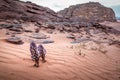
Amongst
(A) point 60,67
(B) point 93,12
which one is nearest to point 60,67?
(A) point 60,67

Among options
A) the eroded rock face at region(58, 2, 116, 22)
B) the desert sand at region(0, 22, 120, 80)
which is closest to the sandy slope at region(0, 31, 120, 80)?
the desert sand at region(0, 22, 120, 80)

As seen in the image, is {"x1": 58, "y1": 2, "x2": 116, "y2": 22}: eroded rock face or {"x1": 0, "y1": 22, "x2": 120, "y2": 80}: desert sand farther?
{"x1": 58, "y1": 2, "x2": 116, "y2": 22}: eroded rock face

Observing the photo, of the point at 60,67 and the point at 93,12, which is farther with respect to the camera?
the point at 93,12

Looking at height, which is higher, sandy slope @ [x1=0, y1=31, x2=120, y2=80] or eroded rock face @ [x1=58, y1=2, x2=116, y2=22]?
eroded rock face @ [x1=58, y1=2, x2=116, y2=22]

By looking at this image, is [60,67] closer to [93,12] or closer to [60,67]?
[60,67]

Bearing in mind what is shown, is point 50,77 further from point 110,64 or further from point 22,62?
point 110,64

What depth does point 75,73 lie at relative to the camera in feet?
12.6

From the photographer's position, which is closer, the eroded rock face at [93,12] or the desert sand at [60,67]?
the desert sand at [60,67]

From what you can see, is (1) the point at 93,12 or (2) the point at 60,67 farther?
(1) the point at 93,12

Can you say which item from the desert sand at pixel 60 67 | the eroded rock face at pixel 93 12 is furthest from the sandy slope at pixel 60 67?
the eroded rock face at pixel 93 12

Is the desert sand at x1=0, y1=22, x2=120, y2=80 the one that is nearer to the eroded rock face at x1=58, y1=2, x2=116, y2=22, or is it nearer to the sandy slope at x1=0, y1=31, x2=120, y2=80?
the sandy slope at x1=0, y1=31, x2=120, y2=80

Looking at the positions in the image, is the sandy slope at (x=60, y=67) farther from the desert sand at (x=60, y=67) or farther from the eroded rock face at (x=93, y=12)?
the eroded rock face at (x=93, y=12)

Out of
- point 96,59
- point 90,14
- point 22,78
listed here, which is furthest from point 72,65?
point 90,14

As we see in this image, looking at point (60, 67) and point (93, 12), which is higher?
point (93, 12)
